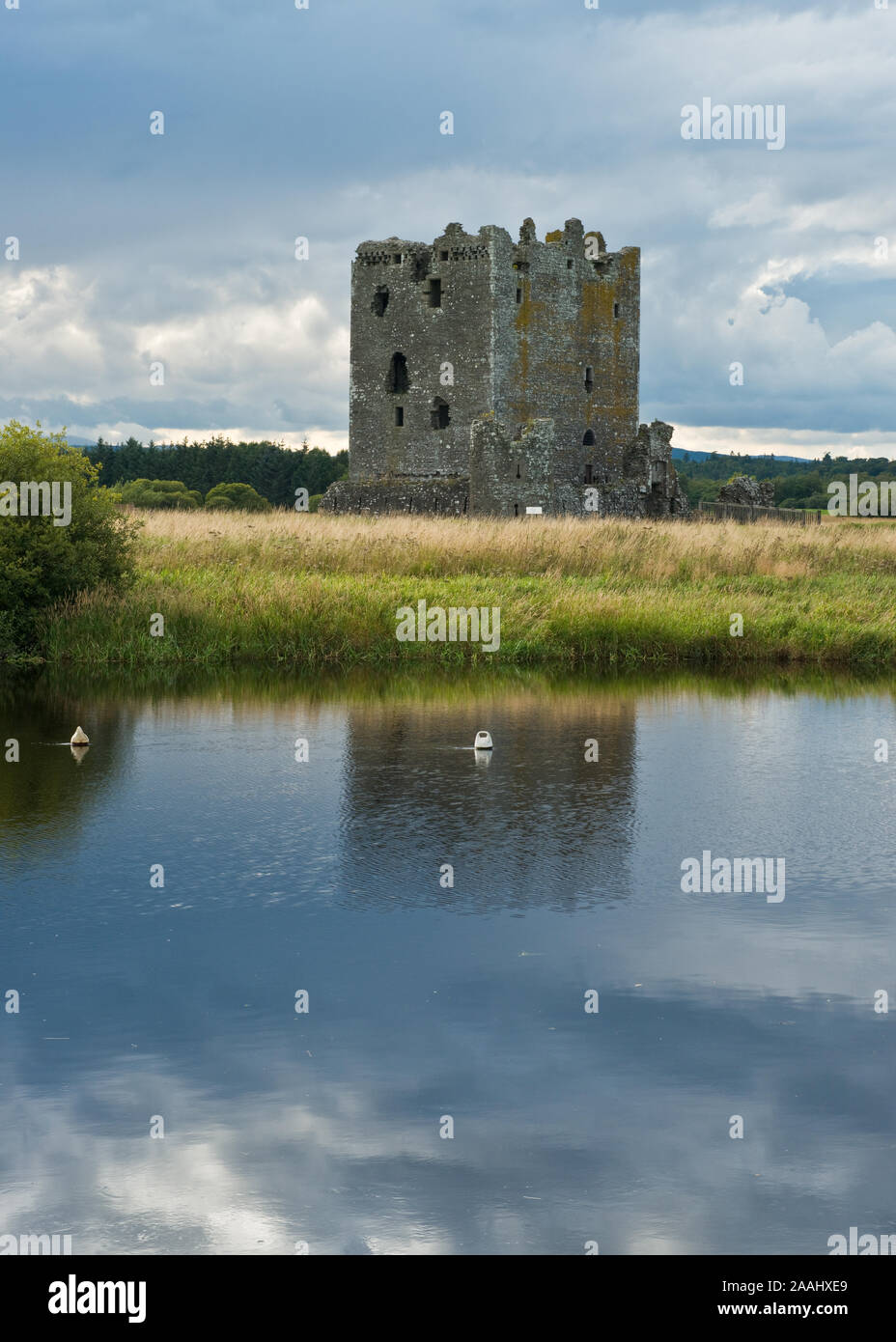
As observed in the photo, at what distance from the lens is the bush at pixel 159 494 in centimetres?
7894

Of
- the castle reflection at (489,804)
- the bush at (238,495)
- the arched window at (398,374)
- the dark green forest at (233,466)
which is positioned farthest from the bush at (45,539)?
the dark green forest at (233,466)

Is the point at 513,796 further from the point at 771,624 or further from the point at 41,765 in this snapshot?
the point at 771,624

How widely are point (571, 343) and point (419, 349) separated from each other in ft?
19.9

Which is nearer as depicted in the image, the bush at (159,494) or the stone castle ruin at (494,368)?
the stone castle ruin at (494,368)

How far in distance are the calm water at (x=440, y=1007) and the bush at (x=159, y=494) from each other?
61995 mm

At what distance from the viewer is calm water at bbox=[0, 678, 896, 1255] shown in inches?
223

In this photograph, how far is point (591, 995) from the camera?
25.4 feet

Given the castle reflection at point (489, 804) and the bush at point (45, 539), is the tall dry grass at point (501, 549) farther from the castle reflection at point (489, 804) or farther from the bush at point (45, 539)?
the castle reflection at point (489, 804)

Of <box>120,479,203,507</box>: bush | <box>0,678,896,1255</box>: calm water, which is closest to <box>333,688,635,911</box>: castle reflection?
<box>0,678,896,1255</box>: calm water

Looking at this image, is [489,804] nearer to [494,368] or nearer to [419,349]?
[494,368]

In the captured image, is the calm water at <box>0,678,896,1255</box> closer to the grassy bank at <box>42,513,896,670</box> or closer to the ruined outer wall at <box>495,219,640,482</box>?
the grassy bank at <box>42,513,896,670</box>

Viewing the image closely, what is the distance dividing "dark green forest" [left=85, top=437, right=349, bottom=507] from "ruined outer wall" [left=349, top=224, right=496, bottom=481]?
4789 centimetres
